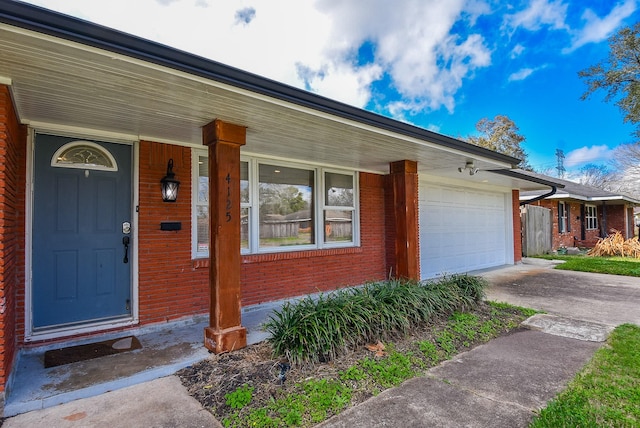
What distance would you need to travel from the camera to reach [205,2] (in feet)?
22.8

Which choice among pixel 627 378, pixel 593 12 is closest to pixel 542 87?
pixel 593 12

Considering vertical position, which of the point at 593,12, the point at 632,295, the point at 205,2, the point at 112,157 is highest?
the point at 593,12

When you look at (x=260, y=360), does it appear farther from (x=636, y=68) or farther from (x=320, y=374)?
(x=636, y=68)

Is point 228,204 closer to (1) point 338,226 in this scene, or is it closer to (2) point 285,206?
(2) point 285,206

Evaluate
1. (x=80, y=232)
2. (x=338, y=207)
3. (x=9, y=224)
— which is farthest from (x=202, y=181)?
(x=338, y=207)

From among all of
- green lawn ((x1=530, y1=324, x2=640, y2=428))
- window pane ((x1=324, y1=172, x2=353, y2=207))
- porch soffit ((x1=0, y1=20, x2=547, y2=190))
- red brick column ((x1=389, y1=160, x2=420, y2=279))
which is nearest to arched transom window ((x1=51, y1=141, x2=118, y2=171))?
porch soffit ((x1=0, y1=20, x2=547, y2=190))

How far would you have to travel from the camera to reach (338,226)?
21.8ft

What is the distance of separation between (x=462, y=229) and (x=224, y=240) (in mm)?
7401

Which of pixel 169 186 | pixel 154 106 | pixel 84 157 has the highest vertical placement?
pixel 154 106

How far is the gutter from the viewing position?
1829 mm

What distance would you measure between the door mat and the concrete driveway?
18.9ft

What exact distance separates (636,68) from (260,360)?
15.7 m

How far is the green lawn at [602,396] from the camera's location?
2.42 metres

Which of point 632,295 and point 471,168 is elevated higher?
point 471,168
